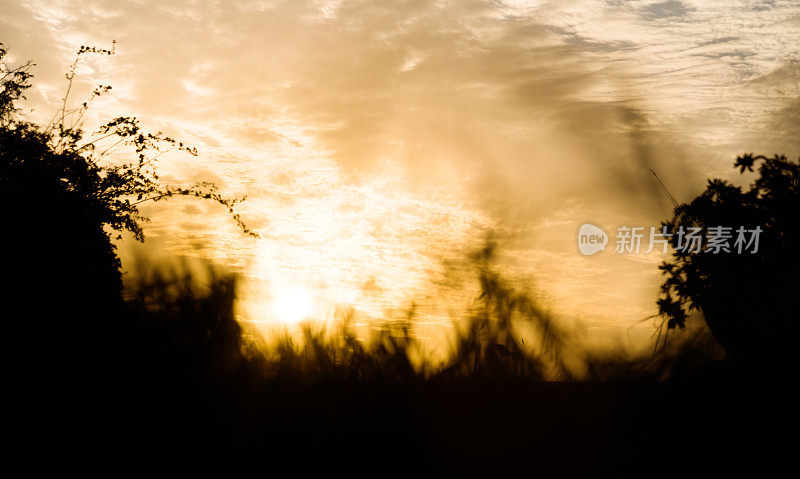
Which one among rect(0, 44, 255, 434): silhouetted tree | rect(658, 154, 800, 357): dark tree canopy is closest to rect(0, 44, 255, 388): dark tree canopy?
rect(0, 44, 255, 434): silhouetted tree

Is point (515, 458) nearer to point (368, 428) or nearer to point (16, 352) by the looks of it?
point (368, 428)

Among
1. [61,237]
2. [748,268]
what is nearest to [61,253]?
[61,237]

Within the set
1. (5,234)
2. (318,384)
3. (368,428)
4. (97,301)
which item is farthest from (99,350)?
(318,384)

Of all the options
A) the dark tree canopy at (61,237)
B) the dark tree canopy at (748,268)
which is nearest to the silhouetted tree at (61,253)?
the dark tree canopy at (61,237)

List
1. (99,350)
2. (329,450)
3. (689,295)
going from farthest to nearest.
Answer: (689,295)
(329,450)
(99,350)

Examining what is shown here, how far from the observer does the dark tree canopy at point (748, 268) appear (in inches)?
633

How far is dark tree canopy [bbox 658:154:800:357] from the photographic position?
52.7 ft

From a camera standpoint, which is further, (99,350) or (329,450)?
(329,450)

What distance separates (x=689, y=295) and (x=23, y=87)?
2152 cm

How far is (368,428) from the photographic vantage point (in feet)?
46.9

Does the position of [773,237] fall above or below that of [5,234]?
above

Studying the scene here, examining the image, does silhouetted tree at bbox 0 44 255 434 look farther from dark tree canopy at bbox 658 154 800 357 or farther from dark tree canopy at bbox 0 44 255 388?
dark tree canopy at bbox 658 154 800 357

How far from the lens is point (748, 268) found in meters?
17.3

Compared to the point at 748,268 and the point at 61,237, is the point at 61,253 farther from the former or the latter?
the point at 748,268
